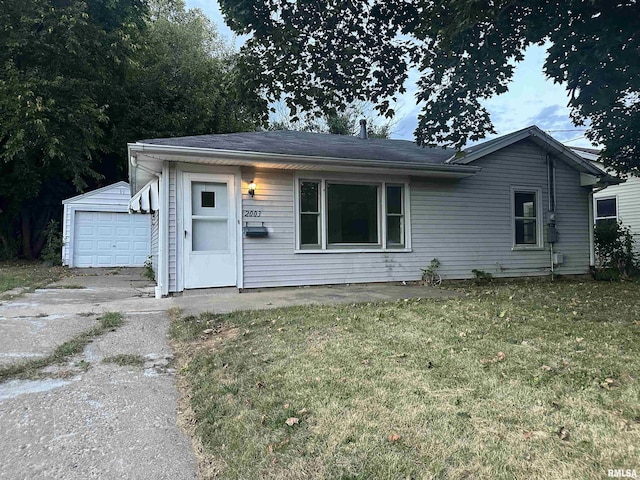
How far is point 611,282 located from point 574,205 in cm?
207

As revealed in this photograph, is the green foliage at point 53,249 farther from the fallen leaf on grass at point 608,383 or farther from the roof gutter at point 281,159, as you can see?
the fallen leaf on grass at point 608,383

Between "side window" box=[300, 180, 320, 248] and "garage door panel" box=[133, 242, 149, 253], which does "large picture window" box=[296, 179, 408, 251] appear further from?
"garage door panel" box=[133, 242, 149, 253]

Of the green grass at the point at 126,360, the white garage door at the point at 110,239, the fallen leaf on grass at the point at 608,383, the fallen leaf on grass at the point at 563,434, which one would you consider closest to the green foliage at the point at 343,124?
the white garage door at the point at 110,239

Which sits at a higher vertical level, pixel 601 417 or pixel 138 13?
pixel 138 13

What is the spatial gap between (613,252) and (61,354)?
1268cm

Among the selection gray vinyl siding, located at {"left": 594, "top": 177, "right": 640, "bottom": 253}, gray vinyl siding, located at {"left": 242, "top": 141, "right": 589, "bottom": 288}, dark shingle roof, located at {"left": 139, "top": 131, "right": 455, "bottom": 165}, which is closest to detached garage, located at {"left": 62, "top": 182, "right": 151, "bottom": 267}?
dark shingle roof, located at {"left": 139, "top": 131, "right": 455, "bottom": 165}

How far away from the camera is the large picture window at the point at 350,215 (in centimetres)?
822

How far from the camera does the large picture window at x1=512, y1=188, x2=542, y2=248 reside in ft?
32.6

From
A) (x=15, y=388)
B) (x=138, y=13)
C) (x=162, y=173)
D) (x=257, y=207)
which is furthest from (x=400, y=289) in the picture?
(x=138, y=13)

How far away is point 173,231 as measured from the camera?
23.4 feet

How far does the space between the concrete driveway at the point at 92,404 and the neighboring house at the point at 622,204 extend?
14.9 m

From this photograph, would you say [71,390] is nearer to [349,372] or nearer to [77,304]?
[349,372]

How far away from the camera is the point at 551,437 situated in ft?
6.81

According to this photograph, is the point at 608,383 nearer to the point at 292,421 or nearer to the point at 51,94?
the point at 292,421
